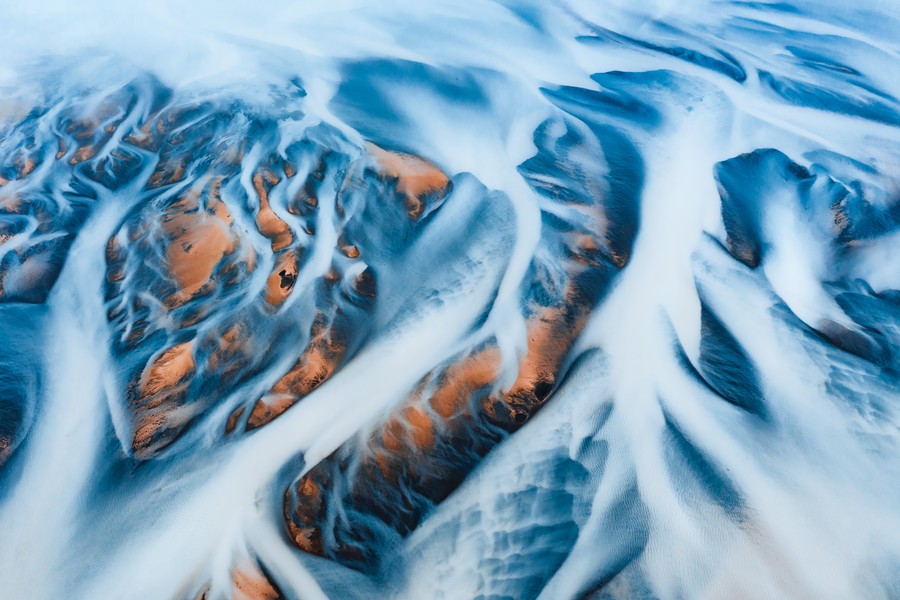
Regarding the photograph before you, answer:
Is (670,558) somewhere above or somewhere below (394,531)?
above

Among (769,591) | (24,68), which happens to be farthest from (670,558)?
(24,68)

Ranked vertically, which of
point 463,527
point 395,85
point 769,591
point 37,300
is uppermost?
point 395,85

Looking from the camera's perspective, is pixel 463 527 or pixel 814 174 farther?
pixel 814 174

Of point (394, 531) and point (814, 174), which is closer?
point (394, 531)

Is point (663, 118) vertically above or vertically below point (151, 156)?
above

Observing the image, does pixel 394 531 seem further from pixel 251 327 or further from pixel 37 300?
pixel 37 300

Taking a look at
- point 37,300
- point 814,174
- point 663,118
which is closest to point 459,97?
point 663,118

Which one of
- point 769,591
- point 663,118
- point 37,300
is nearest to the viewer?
point 769,591

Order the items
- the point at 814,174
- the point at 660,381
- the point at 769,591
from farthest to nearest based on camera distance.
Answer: the point at 814,174 < the point at 660,381 < the point at 769,591

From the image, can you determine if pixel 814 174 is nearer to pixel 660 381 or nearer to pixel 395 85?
pixel 660 381
